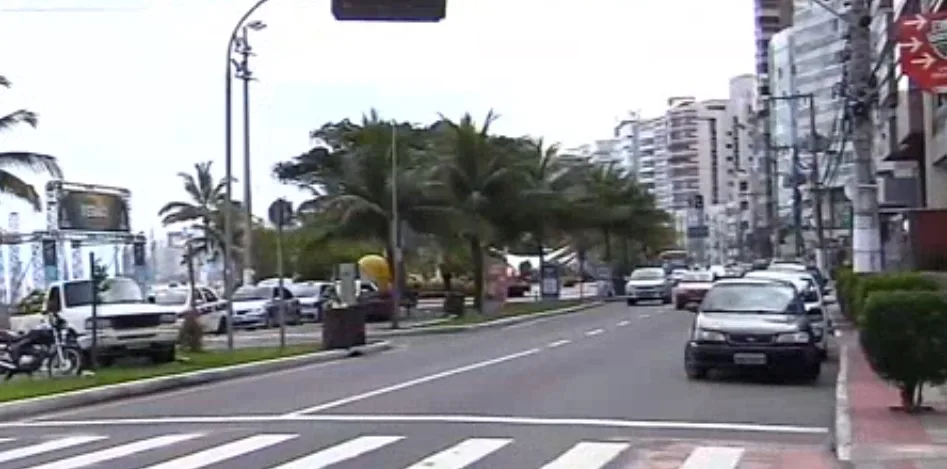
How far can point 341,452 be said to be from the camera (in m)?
14.7

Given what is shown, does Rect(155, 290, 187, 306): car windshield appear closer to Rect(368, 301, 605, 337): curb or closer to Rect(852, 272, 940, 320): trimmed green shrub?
Rect(368, 301, 605, 337): curb

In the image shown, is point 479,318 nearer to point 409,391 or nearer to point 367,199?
point 367,199

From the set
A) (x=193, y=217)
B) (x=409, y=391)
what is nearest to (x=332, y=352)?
(x=409, y=391)

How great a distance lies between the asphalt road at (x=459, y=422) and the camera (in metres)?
14.4

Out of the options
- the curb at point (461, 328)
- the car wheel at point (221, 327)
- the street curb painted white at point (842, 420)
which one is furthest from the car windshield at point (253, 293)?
the street curb painted white at point (842, 420)

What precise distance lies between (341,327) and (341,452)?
62.7 ft

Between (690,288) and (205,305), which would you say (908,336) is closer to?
(205,305)

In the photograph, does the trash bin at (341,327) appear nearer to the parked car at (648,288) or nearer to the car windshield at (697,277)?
→ the car windshield at (697,277)

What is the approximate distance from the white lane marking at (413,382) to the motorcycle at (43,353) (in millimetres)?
6267

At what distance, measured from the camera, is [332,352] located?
107 feet

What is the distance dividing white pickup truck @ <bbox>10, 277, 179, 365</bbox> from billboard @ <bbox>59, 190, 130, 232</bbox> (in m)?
15.5

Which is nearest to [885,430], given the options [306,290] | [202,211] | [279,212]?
[279,212]

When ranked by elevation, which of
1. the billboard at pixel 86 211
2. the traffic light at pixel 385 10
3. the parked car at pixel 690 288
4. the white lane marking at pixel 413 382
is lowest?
the white lane marking at pixel 413 382

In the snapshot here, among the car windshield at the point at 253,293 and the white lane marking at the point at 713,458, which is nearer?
the white lane marking at the point at 713,458
